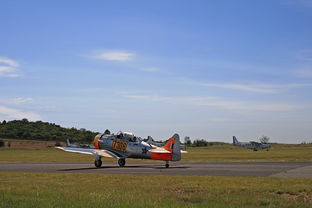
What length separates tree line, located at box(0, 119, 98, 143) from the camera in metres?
135

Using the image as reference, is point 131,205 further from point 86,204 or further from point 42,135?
point 42,135

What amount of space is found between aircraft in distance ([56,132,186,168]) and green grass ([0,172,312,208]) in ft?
40.9

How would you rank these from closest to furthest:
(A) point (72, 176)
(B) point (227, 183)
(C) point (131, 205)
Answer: (C) point (131, 205)
(B) point (227, 183)
(A) point (72, 176)

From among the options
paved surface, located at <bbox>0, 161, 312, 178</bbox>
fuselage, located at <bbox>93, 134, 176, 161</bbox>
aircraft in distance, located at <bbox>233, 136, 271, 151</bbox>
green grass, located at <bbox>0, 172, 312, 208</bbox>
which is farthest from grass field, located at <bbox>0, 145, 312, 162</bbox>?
aircraft in distance, located at <bbox>233, 136, 271, 151</bbox>

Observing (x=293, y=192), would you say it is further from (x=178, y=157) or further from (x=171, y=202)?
(x=178, y=157)

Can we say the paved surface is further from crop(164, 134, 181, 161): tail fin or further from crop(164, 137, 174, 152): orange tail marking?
crop(164, 137, 174, 152): orange tail marking

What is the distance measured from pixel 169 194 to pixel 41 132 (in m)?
141

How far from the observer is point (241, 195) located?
50.2ft

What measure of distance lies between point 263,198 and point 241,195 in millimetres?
1030

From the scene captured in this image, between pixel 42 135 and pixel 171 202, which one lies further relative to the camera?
pixel 42 135

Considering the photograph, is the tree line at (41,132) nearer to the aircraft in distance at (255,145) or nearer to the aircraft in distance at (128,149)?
the aircraft in distance at (255,145)

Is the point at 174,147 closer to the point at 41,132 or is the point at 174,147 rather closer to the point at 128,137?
the point at 128,137

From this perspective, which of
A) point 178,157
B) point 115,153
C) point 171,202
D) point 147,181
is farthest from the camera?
point 115,153

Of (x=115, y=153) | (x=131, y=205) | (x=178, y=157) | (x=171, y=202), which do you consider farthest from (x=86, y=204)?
(x=115, y=153)
